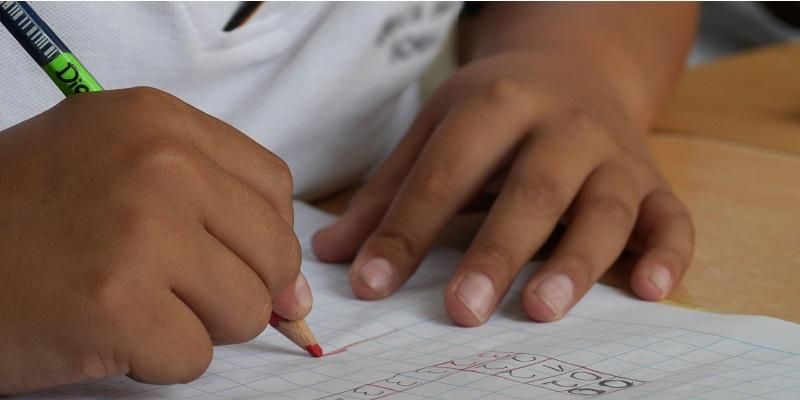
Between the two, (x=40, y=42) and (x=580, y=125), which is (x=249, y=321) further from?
(x=580, y=125)

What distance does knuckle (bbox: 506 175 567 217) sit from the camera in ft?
1.62

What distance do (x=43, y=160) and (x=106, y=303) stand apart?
0.06 metres

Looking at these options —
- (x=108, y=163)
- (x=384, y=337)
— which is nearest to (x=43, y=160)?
(x=108, y=163)

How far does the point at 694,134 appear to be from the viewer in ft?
2.41

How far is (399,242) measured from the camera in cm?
50

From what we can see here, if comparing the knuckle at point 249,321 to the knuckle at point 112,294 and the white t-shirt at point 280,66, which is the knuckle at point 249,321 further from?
the white t-shirt at point 280,66

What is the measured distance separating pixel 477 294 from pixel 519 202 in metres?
0.07

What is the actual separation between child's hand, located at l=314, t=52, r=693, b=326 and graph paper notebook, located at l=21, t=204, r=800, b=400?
2 cm

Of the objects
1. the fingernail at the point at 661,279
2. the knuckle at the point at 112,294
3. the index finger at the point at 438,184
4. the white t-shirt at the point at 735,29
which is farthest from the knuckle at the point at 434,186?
the white t-shirt at the point at 735,29

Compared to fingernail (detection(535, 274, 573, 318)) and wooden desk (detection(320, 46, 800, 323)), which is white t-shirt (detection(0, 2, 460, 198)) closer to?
wooden desk (detection(320, 46, 800, 323))

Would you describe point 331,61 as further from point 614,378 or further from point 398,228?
point 614,378

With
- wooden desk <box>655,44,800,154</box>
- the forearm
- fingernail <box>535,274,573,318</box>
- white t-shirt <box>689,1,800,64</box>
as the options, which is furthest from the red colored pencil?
white t-shirt <box>689,1,800,64</box>

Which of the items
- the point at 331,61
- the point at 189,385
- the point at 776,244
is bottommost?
the point at 776,244

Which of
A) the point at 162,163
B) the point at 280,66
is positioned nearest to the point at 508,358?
the point at 162,163
